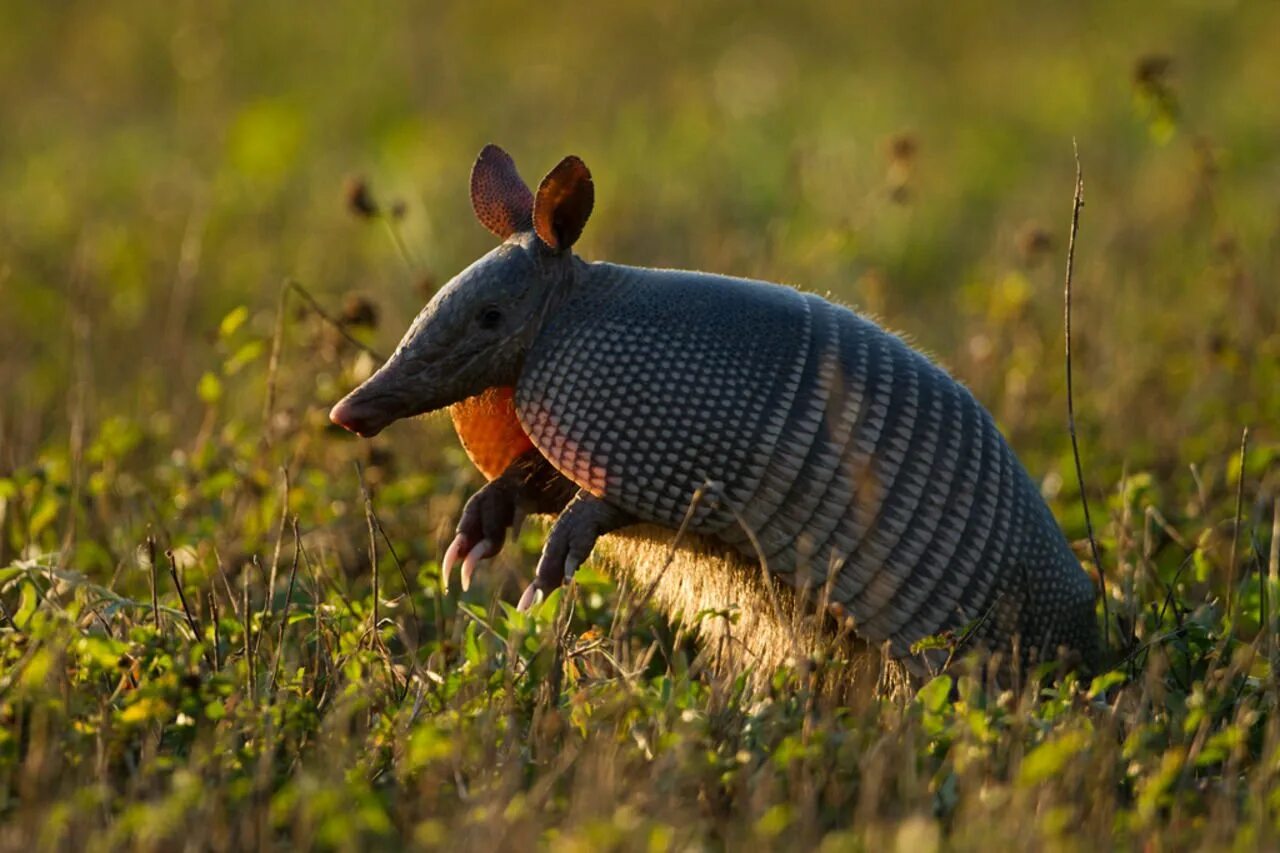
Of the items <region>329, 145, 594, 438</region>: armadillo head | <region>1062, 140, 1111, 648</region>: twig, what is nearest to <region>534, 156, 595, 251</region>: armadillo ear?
<region>329, 145, 594, 438</region>: armadillo head

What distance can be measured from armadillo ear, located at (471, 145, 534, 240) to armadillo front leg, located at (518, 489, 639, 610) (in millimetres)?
860

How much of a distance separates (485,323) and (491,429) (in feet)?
1.30

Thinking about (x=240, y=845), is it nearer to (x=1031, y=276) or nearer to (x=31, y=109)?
(x=1031, y=276)

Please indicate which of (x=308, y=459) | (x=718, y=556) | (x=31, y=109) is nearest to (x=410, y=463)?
(x=308, y=459)

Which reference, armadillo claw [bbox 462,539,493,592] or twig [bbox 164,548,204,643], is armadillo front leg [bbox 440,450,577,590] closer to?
armadillo claw [bbox 462,539,493,592]

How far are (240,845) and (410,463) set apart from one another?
3790 mm

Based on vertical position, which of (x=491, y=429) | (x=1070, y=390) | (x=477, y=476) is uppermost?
(x=1070, y=390)

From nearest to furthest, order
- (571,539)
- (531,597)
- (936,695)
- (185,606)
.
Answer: (936,695)
(185,606)
(571,539)
(531,597)

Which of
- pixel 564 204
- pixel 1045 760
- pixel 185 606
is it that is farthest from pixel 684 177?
pixel 1045 760

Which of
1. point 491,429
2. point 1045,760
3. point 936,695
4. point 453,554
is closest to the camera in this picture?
point 1045,760

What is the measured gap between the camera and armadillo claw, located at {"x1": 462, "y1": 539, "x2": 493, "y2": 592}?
486cm

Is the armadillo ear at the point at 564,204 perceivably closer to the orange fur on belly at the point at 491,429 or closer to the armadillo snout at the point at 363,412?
the orange fur on belly at the point at 491,429

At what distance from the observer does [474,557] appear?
4855mm

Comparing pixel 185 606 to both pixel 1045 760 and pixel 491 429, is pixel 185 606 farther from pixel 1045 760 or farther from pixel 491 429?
pixel 1045 760
